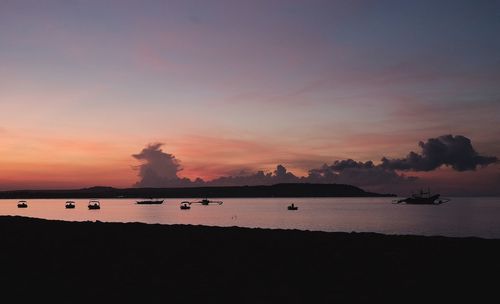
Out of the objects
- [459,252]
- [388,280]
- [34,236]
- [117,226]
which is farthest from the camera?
[117,226]

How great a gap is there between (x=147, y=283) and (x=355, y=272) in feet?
25.8

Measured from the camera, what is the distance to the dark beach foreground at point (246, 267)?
1597 centimetres

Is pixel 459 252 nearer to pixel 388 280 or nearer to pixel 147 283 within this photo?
pixel 388 280

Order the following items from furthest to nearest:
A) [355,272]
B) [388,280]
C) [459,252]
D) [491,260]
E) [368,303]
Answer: [459,252] < [491,260] < [355,272] < [388,280] < [368,303]

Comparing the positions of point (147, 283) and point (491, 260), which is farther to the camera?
point (491, 260)

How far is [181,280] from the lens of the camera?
18.0m

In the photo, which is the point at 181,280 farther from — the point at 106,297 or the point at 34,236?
the point at 34,236

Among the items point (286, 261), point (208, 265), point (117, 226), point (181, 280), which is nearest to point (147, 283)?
point (181, 280)

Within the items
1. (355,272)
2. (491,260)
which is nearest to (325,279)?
(355,272)

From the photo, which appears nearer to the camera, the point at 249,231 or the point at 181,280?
the point at 181,280

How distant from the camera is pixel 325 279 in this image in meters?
17.9

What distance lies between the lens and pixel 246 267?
20.2 meters

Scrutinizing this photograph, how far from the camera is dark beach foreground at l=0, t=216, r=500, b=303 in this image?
1597 centimetres

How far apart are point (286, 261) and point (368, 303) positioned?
6.78 meters
